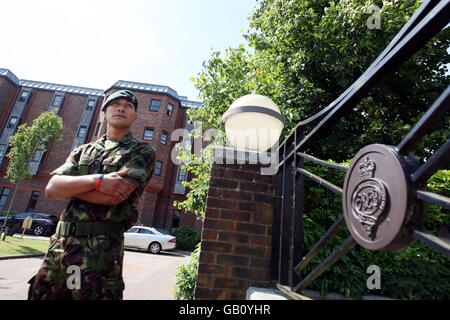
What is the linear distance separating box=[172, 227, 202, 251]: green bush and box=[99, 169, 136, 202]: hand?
17696mm

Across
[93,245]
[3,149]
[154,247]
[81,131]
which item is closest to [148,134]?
[81,131]

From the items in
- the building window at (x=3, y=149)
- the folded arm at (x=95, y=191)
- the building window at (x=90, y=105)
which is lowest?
the folded arm at (x=95, y=191)

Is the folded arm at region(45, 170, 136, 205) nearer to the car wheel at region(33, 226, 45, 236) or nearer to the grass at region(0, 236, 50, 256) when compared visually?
the grass at region(0, 236, 50, 256)

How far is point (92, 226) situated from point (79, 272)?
0.28 m

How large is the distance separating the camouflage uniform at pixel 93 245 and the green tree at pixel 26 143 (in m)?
13.9

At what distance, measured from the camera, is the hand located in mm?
1615

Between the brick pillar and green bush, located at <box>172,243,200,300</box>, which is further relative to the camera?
green bush, located at <box>172,243,200,300</box>

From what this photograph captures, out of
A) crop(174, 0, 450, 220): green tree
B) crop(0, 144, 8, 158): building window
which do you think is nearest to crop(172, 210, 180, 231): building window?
crop(0, 144, 8, 158): building window

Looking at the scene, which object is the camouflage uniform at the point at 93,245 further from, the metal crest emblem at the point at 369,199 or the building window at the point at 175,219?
the building window at the point at 175,219

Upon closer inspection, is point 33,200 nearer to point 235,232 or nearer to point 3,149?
point 3,149

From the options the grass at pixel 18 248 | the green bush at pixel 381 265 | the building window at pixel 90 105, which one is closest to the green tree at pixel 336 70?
the green bush at pixel 381 265

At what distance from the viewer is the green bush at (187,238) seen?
61.1 ft

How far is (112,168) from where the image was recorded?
1.86m

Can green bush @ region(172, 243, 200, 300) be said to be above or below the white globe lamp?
below
